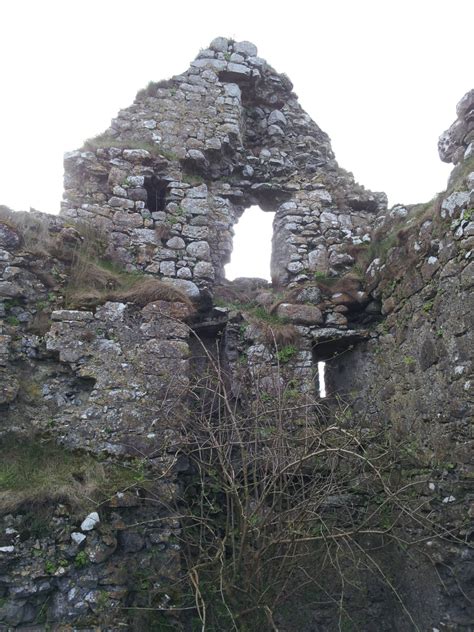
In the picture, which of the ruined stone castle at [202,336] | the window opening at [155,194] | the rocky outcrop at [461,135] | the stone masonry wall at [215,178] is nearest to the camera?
the ruined stone castle at [202,336]

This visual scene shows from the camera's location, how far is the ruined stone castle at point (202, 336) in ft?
14.0

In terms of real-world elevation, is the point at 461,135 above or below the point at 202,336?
above

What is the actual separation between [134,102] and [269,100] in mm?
2127

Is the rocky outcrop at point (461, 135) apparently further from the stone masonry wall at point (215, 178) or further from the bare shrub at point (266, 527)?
the bare shrub at point (266, 527)

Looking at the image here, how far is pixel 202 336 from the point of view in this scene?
6.69m

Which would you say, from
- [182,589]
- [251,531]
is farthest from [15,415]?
[251,531]

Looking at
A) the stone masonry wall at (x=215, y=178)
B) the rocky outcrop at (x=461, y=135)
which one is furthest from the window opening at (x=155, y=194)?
the rocky outcrop at (x=461, y=135)

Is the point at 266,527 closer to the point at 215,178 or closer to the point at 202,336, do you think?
the point at 202,336

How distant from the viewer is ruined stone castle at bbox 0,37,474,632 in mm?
4273

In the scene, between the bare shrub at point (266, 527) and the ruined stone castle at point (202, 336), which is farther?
the ruined stone castle at point (202, 336)

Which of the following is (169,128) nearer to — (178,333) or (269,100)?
(269,100)

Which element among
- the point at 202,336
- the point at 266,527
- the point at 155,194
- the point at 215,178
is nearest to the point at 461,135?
the point at 215,178

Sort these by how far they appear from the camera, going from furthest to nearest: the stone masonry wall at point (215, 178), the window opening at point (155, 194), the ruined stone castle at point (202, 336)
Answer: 1. the window opening at point (155, 194)
2. the stone masonry wall at point (215, 178)
3. the ruined stone castle at point (202, 336)

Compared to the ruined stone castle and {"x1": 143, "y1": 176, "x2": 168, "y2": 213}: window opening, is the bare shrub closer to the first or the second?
the ruined stone castle
